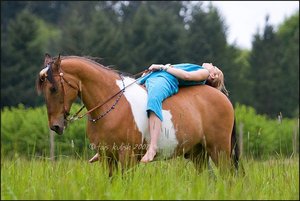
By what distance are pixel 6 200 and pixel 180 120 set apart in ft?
8.08

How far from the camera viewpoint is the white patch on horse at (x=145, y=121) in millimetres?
7530

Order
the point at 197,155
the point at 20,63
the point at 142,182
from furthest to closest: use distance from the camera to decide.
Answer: the point at 20,63 → the point at 197,155 → the point at 142,182

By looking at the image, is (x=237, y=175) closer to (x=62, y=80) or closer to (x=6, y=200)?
(x=62, y=80)

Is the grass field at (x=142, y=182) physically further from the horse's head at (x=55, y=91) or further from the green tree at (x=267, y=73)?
the green tree at (x=267, y=73)

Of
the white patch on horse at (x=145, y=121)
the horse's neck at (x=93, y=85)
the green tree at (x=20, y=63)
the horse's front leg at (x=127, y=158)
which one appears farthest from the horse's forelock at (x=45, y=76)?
the green tree at (x=20, y=63)

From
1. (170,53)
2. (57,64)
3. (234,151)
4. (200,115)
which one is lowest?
(234,151)

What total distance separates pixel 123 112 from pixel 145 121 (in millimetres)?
236

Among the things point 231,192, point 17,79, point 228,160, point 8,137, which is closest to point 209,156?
point 228,160

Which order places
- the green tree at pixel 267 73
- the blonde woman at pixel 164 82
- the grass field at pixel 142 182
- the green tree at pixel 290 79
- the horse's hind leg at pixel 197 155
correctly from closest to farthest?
the grass field at pixel 142 182, the blonde woman at pixel 164 82, the horse's hind leg at pixel 197 155, the green tree at pixel 290 79, the green tree at pixel 267 73

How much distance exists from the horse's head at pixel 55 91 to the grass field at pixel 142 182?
430 mm

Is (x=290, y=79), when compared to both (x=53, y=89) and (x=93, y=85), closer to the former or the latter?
(x=93, y=85)

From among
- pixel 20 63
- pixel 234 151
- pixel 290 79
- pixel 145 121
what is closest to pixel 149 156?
pixel 145 121

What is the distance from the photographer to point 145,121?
7539mm

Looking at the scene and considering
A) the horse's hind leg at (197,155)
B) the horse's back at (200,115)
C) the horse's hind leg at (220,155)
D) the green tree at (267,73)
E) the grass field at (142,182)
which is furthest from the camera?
the green tree at (267,73)
